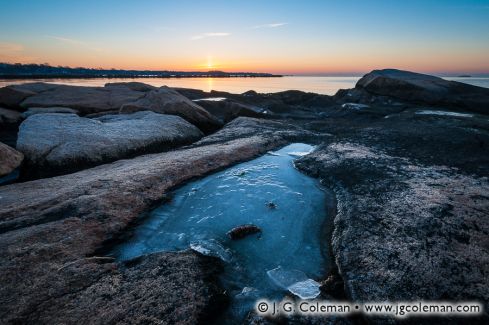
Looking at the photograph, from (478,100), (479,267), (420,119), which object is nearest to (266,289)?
(479,267)

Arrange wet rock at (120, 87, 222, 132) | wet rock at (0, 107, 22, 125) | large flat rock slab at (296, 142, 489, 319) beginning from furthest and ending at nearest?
wet rock at (0, 107, 22, 125), wet rock at (120, 87, 222, 132), large flat rock slab at (296, 142, 489, 319)

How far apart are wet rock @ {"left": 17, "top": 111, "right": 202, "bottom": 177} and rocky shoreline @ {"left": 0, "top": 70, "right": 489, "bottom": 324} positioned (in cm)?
5

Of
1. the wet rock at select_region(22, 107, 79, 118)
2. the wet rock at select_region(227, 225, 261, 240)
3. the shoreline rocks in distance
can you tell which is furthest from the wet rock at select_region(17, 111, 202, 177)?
the shoreline rocks in distance

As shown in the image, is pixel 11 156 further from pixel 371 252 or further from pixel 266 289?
pixel 371 252

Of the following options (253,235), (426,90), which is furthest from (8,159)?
(426,90)

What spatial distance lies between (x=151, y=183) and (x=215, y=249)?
2.49 meters

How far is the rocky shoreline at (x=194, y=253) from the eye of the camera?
2.99 m

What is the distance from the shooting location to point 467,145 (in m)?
8.01

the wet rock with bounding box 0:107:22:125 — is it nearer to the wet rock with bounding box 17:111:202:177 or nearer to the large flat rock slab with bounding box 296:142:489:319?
the wet rock with bounding box 17:111:202:177

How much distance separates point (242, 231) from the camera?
4.44 m

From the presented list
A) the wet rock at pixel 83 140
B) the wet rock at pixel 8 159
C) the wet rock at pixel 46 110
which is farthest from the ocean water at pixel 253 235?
the wet rock at pixel 46 110

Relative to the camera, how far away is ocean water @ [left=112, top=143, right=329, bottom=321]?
3450mm

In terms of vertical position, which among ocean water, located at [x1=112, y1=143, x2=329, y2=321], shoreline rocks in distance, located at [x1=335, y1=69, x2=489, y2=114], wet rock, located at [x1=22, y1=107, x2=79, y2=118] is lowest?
ocean water, located at [x1=112, y1=143, x2=329, y2=321]

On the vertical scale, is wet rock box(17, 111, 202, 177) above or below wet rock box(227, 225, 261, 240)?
above
